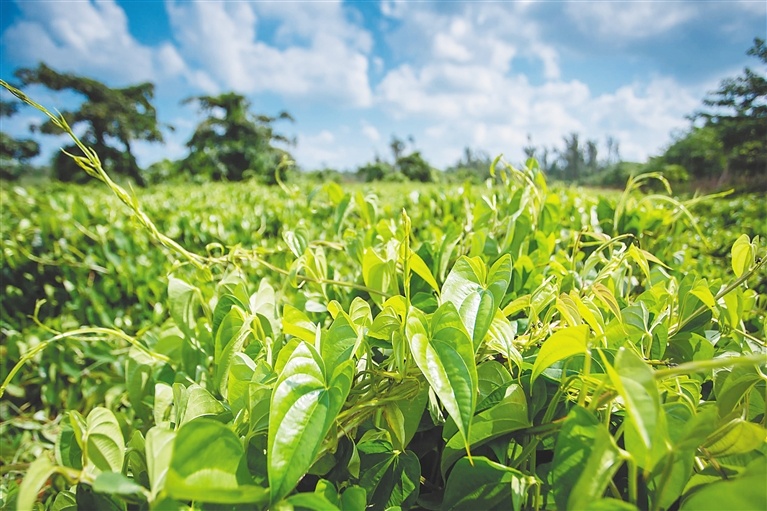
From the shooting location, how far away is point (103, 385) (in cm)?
156

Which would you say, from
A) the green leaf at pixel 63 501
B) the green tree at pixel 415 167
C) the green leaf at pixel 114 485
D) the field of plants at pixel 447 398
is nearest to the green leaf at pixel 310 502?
the field of plants at pixel 447 398

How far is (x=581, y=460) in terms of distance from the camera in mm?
356

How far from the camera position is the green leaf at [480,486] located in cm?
41

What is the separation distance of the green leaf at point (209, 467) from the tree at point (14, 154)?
43963mm

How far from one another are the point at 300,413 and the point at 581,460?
24 centimetres

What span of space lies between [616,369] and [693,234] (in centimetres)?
170

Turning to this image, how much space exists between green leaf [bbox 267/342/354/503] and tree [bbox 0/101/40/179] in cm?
4395

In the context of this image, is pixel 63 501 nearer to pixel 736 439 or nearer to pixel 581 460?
pixel 581 460

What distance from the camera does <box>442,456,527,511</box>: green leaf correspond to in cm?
41

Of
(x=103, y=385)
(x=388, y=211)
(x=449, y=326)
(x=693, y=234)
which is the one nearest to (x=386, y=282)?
(x=449, y=326)

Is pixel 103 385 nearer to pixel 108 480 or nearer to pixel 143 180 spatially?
pixel 108 480

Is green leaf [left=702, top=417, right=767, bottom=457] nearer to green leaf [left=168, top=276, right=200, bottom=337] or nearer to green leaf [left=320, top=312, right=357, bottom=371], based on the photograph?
green leaf [left=320, top=312, right=357, bottom=371]

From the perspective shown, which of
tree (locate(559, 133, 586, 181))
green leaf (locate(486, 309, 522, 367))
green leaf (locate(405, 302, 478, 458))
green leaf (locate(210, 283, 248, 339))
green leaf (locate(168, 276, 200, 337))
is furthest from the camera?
tree (locate(559, 133, 586, 181))

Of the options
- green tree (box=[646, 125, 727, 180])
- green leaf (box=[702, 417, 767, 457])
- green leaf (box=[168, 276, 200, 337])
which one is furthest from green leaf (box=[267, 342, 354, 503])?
green tree (box=[646, 125, 727, 180])
